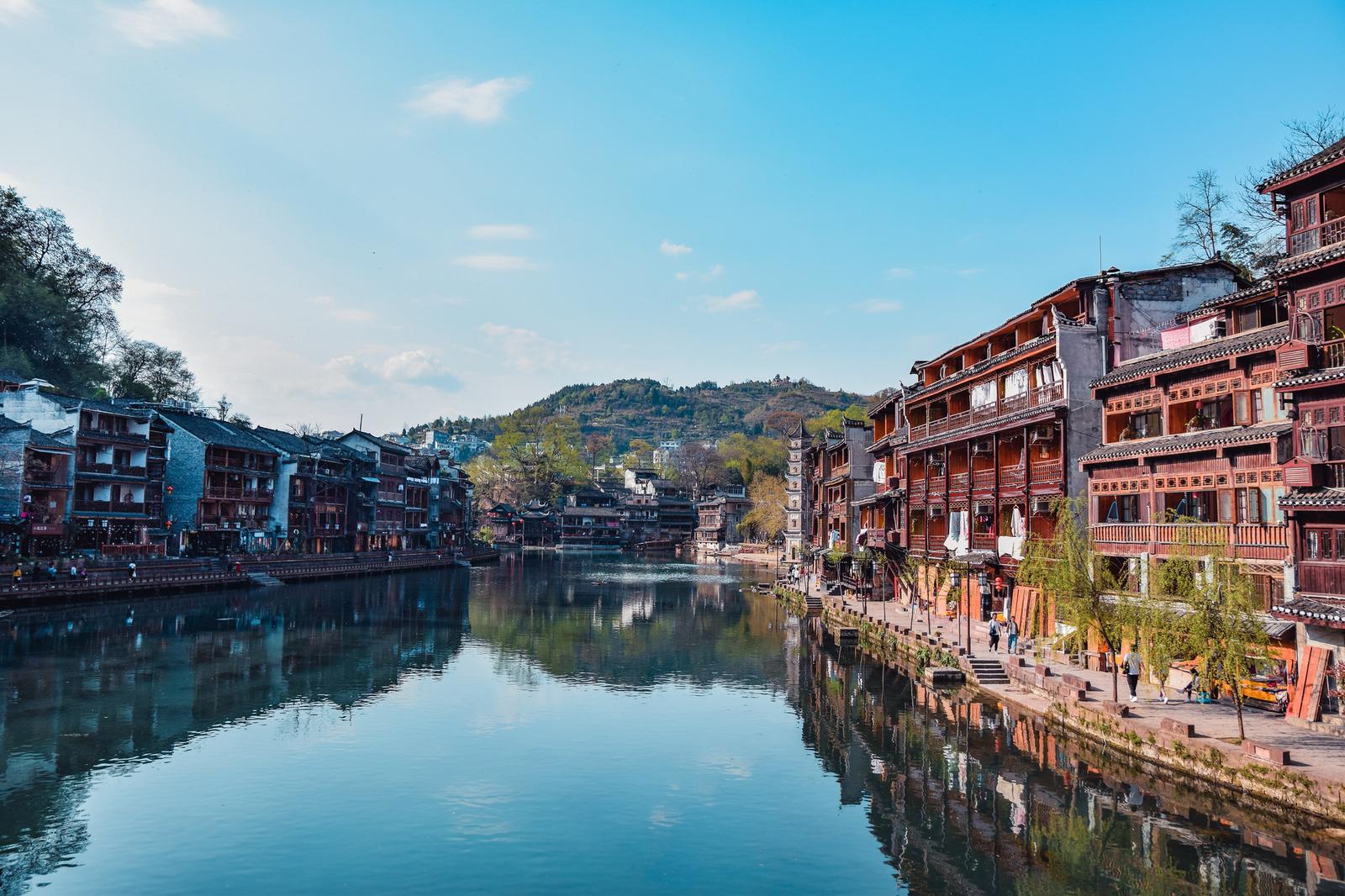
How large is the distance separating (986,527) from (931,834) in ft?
92.5

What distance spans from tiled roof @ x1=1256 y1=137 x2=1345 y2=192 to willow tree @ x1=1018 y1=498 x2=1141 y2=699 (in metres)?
12.7

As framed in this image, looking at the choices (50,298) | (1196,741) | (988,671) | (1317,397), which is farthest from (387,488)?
(1317,397)

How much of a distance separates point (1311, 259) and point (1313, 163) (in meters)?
3.12

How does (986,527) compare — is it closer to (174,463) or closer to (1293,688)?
(1293,688)

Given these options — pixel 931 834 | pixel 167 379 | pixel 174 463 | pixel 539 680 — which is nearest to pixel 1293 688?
pixel 931 834

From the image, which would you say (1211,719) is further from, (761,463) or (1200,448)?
(761,463)

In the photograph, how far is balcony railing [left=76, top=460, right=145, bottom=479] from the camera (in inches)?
2749

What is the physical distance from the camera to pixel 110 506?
237ft

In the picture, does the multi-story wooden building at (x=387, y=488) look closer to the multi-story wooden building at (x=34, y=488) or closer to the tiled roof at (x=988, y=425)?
the multi-story wooden building at (x=34, y=488)

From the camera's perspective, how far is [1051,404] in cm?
4038

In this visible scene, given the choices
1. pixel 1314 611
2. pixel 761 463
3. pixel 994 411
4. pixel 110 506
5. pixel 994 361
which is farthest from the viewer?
pixel 761 463

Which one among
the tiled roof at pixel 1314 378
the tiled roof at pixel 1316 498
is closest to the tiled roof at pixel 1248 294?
the tiled roof at pixel 1314 378

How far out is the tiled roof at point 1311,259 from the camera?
25.0 metres

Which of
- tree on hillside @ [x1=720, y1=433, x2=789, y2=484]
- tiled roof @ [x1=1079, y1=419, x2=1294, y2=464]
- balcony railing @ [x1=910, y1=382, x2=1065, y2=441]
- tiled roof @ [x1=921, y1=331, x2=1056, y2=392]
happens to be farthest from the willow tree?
tree on hillside @ [x1=720, y1=433, x2=789, y2=484]
